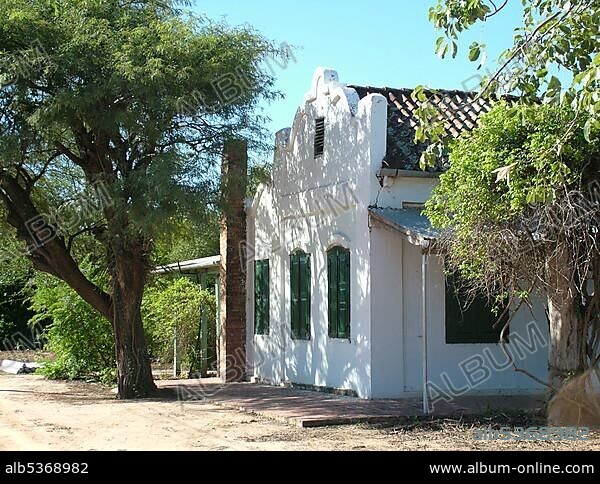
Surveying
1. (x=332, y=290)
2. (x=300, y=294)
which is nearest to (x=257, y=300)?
(x=300, y=294)

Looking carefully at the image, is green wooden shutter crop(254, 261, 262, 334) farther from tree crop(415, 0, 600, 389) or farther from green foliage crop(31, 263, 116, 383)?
tree crop(415, 0, 600, 389)

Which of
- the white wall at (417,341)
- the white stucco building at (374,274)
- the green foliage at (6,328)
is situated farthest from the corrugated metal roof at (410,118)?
the green foliage at (6,328)

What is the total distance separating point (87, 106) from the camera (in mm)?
14953

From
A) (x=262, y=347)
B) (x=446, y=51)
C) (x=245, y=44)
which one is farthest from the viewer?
(x=262, y=347)

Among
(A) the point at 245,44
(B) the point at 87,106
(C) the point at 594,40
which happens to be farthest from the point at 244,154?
(C) the point at 594,40

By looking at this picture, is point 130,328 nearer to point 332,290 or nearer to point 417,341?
point 332,290

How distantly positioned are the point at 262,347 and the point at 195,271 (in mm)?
4970

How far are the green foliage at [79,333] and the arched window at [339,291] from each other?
261 inches

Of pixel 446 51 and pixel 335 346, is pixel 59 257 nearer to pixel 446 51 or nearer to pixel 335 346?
pixel 335 346

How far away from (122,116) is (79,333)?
26.6 ft

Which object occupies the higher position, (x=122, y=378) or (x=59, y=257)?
(x=59, y=257)

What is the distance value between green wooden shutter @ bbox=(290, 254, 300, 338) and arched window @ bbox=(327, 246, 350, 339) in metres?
1.43

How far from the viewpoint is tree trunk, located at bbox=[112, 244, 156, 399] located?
17219 mm
